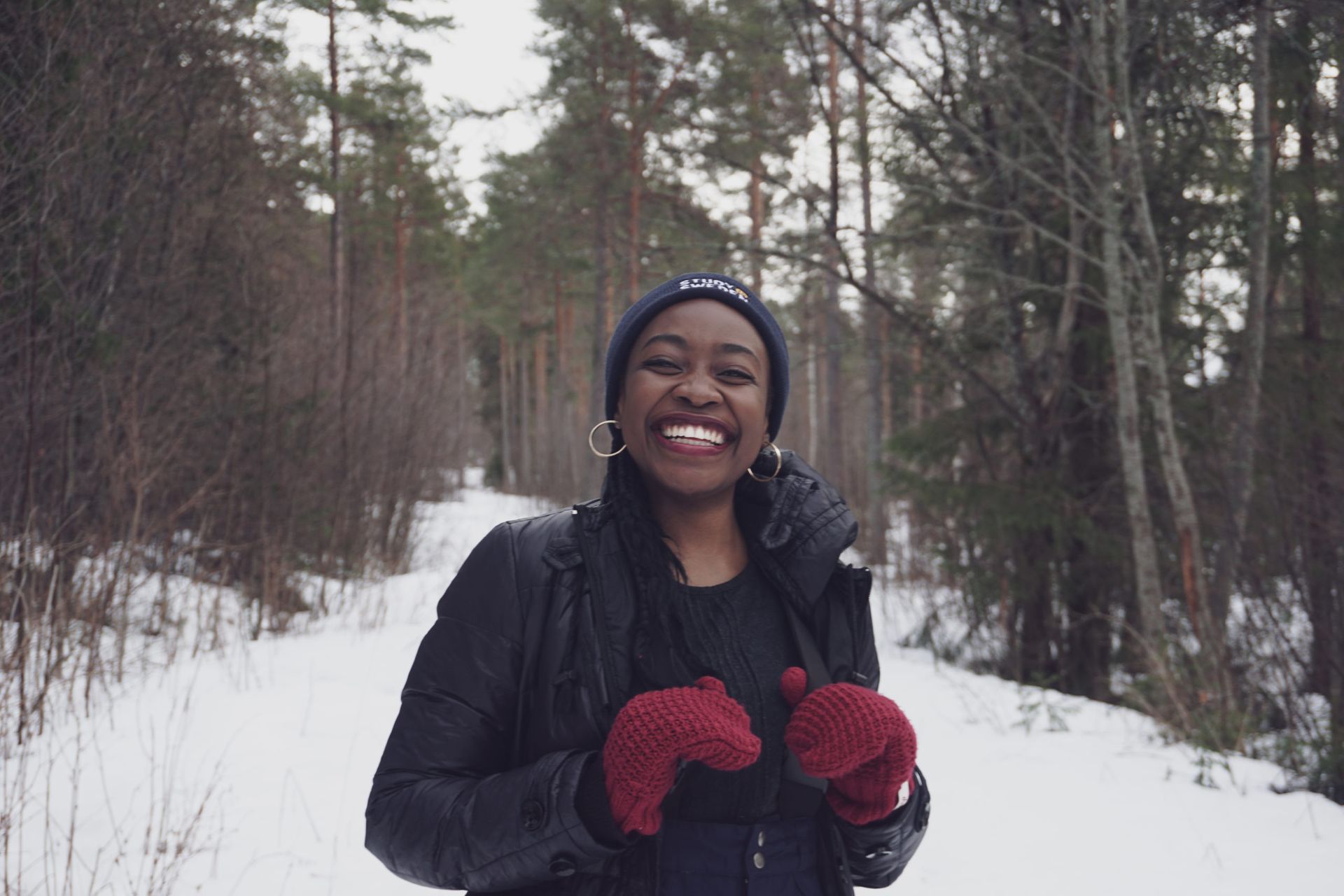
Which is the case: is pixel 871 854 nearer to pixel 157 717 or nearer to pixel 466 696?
pixel 466 696

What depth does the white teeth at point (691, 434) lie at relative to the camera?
5.53ft

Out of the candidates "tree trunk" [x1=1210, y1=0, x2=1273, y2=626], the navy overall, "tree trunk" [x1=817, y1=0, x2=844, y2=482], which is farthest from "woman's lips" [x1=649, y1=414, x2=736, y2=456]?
"tree trunk" [x1=817, y1=0, x2=844, y2=482]

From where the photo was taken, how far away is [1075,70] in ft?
24.7

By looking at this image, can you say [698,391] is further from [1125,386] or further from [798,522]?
[1125,386]

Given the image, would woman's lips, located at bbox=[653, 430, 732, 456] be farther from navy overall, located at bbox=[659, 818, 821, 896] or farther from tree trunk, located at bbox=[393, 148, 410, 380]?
tree trunk, located at bbox=[393, 148, 410, 380]

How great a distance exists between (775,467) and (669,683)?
0.54 metres

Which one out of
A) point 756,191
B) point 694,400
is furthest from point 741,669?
point 756,191

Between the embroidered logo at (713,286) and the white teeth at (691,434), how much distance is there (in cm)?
26

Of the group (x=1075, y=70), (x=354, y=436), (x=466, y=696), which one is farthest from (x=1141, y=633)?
(x=354, y=436)

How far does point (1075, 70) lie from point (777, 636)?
739 cm

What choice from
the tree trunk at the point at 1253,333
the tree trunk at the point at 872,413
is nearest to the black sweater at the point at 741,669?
the tree trunk at the point at 1253,333

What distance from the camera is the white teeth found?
1.69 meters

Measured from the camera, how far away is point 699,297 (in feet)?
5.69

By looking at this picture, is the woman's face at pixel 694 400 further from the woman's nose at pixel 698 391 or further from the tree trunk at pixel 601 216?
the tree trunk at pixel 601 216
